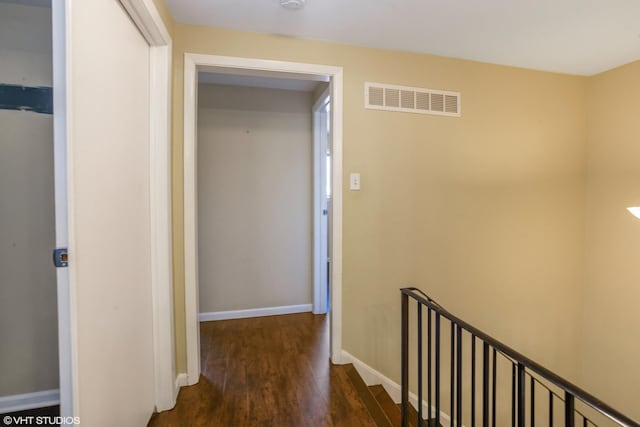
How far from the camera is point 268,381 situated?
6.16 feet

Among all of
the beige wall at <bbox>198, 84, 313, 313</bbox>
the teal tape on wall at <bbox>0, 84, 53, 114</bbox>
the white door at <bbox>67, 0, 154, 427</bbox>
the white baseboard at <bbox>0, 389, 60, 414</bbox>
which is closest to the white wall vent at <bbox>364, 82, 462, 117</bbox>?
the beige wall at <bbox>198, 84, 313, 313</bbox>

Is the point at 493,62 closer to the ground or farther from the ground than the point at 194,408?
farther from the ground

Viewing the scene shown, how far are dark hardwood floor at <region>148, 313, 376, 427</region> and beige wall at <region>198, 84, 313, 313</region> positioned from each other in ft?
1.55

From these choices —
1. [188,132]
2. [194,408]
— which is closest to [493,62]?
[188,132]

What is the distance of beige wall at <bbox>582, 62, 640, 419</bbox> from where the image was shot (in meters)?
2.41

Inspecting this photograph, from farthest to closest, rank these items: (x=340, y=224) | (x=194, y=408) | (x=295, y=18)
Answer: (x=340, y=224) < (x=295, y=18) < (x=194, y=408)

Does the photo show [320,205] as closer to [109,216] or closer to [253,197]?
[253,197]

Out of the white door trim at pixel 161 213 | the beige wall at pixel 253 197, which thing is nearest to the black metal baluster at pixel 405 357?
the white door trim at pixel 161 213

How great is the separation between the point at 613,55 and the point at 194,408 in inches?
156

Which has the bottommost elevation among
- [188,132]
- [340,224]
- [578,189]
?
[340,224]

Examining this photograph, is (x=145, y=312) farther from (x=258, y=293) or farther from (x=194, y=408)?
(x=258, y=293)

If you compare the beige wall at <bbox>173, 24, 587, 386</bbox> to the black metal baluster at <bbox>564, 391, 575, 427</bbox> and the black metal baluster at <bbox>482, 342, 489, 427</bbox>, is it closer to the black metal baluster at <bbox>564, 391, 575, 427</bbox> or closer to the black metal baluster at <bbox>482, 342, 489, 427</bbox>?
the black metal baluster at <bbox>482, 342, 489, 427</bbox>

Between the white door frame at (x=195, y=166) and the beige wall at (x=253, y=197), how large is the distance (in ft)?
3.18

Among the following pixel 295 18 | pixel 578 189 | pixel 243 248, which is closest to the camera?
pixel 295 18
